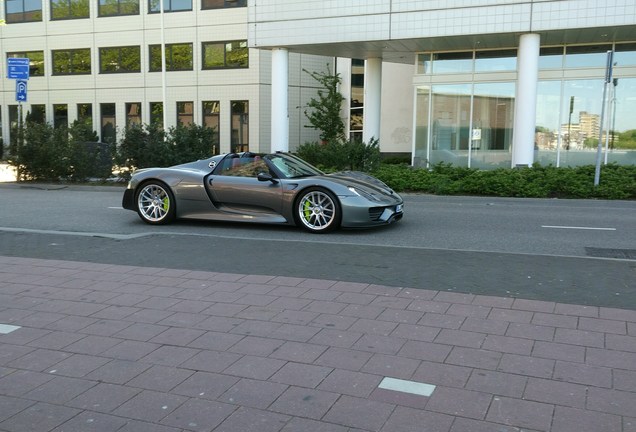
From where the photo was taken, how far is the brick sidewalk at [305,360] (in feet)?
11.0

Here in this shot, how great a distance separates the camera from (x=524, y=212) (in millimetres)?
12734

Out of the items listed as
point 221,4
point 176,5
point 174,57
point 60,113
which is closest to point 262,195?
point 221,4

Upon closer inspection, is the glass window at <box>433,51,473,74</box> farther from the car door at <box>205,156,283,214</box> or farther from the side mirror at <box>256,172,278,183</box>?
the side mirror at <box>256,172,278,183</box>

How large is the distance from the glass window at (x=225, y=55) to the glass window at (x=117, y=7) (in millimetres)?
5327

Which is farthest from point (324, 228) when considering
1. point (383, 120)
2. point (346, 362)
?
point (383, 120)

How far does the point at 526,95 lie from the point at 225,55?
21078 mm

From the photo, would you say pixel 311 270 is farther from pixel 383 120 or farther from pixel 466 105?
pixel 383 120

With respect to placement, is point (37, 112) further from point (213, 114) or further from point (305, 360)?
point (305, 360)

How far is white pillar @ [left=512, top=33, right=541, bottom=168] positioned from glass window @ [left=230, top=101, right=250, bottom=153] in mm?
19430

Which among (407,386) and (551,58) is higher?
(551,58)

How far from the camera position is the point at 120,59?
124ft

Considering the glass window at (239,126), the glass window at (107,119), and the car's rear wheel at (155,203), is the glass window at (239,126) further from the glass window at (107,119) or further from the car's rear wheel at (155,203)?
the car's rear wheel at (155,203)

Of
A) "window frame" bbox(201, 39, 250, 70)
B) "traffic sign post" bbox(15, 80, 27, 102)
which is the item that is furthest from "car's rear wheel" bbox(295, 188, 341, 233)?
"window frame" bbox(201, 39, 250, 70)

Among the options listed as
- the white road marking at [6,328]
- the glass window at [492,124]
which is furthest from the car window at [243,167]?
the glass window at [492,124]
